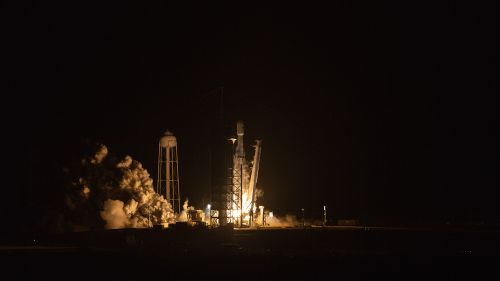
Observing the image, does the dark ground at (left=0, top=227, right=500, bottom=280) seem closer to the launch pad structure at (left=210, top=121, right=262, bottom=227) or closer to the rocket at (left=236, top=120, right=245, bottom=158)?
the launch pad structure at (left=210, top=121, right=262, bottom=227)

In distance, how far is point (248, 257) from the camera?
27.5 meters

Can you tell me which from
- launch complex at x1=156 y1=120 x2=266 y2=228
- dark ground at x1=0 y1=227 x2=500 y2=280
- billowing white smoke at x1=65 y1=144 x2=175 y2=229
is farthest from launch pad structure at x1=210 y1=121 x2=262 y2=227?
dark ground at x1=0 y1=227 x2=500 y2=280

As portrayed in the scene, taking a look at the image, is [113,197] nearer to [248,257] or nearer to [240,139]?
[240,139]

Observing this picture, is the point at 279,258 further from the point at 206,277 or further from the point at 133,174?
the point at 133,174

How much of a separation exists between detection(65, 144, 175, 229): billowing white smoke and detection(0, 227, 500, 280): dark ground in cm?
1079

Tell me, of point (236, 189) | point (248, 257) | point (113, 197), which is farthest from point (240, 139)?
point (248, 257)

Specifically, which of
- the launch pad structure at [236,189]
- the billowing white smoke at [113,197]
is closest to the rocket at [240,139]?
the launch pad structure at [236,189]

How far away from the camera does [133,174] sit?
5325 centimetres

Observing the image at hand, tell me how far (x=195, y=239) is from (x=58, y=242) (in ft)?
24.1

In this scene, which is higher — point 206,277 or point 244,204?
point 244,204

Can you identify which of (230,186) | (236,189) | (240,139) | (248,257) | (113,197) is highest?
(240,139)

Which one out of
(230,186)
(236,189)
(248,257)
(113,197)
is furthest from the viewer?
(236,189)

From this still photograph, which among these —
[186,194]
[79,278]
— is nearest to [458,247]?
Result: [79,278]

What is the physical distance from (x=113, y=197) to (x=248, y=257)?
2680cm
